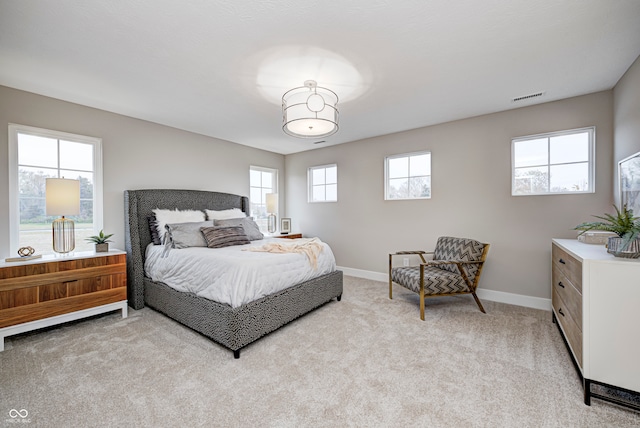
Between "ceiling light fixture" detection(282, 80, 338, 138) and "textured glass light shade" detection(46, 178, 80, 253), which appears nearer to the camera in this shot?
"ceiling light fixture" detection(282, 80, 338, 138)

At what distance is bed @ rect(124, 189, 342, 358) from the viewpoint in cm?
221

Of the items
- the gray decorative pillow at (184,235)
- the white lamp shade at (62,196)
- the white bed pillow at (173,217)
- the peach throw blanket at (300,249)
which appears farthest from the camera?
the white bed pillow at (173,217)

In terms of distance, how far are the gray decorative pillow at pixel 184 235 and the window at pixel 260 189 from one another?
73.9 inches

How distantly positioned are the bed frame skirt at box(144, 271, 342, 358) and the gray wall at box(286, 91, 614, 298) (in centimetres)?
168

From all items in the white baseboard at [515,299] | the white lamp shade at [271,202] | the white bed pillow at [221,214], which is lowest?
the white baseboard at [515,299]

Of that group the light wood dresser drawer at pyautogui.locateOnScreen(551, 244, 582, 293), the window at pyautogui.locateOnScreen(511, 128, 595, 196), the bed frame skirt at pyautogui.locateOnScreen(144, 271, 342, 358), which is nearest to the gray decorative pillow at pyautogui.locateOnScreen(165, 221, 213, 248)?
the bed frame skirt at pyautogui.locateOnScreen(144, 271, 342, 358)

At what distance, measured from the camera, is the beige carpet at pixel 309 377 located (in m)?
1.53

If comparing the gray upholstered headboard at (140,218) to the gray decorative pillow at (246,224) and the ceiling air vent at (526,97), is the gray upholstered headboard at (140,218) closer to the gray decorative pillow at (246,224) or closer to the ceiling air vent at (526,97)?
the gray decorative pillow at (246,224)

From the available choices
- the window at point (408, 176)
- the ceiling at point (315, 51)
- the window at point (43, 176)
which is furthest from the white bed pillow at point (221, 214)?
the window at point (408, 176)

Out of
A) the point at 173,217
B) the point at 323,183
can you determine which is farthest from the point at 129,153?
the point at 323,183

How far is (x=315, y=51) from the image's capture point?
2096 mm

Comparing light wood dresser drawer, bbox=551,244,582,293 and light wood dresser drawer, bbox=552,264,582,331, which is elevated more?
light wood dresser drawer, bbox=551,244,582,293

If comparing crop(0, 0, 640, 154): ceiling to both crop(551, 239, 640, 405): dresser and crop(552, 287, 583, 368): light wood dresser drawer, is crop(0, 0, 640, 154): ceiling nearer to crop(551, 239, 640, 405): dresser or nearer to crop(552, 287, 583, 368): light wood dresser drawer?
crop(551, 239, 640, 405): dresser

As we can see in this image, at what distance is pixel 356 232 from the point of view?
4.79 m
